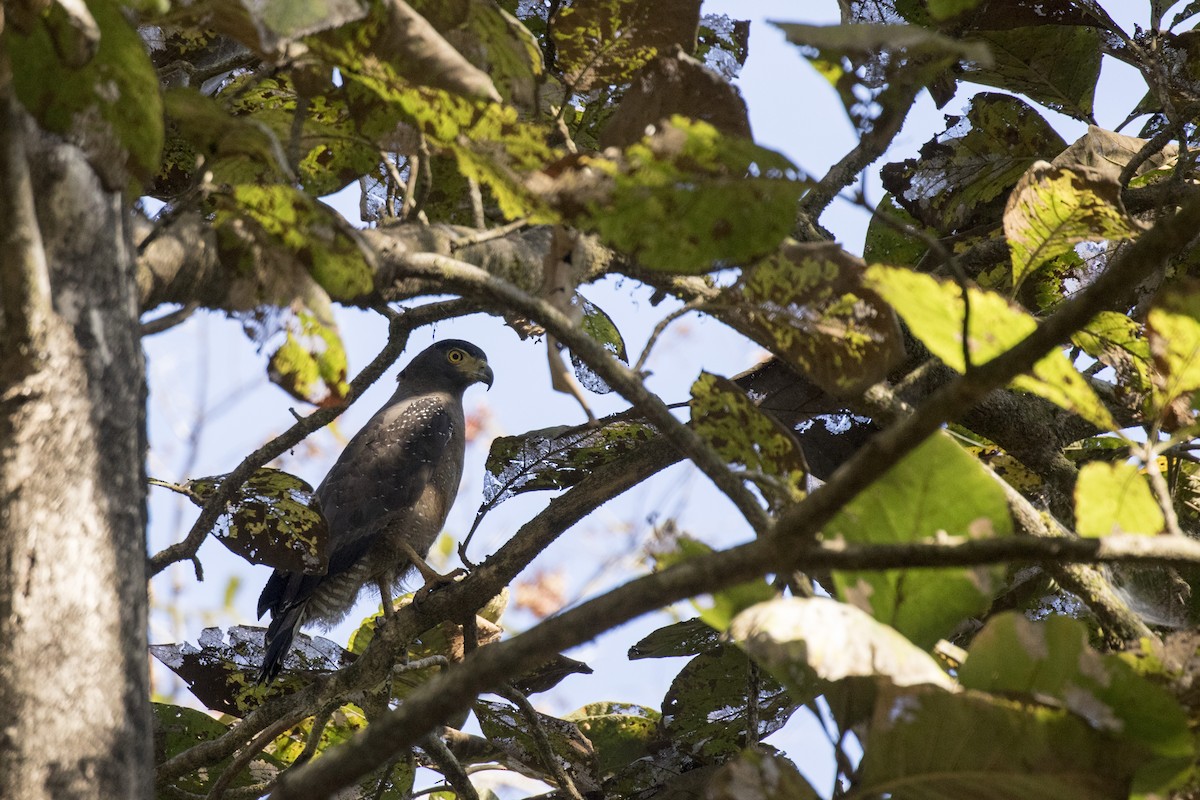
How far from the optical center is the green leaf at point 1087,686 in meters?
1.01

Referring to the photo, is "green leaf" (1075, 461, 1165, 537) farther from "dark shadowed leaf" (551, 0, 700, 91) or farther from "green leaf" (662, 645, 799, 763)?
"green leaf" (662, 645, 799, 763)

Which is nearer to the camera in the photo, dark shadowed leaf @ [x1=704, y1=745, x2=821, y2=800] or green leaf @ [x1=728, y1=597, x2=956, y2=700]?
green leaf @ [x1=728, y1=597, x2=956, y2=700]

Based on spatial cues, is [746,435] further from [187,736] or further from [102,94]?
[187,736]

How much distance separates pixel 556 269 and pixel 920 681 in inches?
26.3

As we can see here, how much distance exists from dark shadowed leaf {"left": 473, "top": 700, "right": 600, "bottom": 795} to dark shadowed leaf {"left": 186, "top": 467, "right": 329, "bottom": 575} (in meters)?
0.69

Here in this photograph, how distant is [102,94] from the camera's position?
988 millimetres

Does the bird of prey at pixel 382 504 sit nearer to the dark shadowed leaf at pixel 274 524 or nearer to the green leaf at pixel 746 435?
the dark shadowed leaf at pixel 274 524

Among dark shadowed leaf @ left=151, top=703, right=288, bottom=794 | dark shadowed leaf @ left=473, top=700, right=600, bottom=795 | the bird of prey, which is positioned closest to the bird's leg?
the bird of prey

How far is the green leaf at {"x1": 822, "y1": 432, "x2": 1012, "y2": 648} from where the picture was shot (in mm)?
1068

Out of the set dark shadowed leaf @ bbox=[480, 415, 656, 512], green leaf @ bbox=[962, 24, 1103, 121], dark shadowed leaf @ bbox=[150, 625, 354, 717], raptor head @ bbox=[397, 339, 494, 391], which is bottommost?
dark shadowed leaf @ bbox=[150, 625, 354, 717]

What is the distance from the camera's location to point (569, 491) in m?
2.64

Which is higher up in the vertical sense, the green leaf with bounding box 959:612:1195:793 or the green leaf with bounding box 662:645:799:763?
the green leaf with bounding box 662:645:799:763

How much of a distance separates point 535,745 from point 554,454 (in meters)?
0.70

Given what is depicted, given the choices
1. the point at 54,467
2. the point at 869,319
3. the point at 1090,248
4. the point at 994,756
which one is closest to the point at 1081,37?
the point at 1090,248
